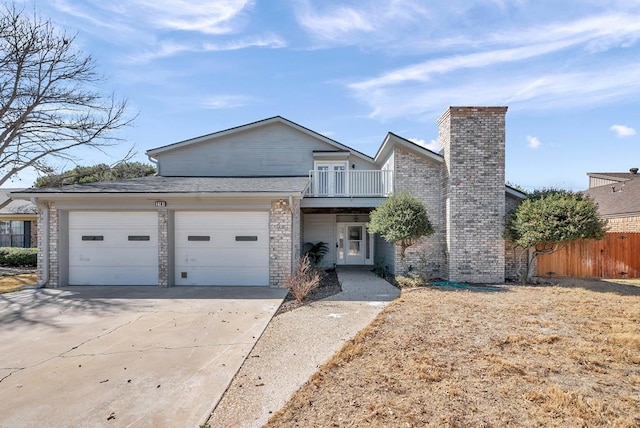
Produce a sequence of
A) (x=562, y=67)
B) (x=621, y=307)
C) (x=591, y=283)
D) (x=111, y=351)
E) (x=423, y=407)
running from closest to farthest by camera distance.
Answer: (x=423, y=407) → (x=111, y=351) → (x=621, y=307) → (x=562, y=67) → (x=591, y=283)

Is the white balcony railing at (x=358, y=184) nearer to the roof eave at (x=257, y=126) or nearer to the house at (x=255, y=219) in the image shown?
the house at (x=255, y=219)

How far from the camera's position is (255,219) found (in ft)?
35.1

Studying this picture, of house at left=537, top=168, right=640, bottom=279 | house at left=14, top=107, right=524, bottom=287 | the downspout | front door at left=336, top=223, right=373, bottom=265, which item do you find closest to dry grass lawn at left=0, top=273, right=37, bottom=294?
the downspout

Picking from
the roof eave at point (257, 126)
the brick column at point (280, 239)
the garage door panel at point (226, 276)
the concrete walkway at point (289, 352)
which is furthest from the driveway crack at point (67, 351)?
the roof eave at point (257, 126)

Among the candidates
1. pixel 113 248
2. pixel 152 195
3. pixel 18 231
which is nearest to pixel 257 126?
pixel 152 195

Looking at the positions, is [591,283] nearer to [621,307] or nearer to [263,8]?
[621,307]

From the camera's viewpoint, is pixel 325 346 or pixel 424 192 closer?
pixel 325 346

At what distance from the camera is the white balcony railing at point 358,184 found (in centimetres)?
1292

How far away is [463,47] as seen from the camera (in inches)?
414

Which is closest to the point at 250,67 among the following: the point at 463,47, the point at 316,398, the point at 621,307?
the point at 463,47

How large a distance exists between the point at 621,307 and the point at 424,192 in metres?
6.29

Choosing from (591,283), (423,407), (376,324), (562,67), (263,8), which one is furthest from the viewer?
(591,283)

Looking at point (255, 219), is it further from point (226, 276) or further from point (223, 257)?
point (226, 276)

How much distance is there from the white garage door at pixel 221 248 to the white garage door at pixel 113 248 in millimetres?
903
